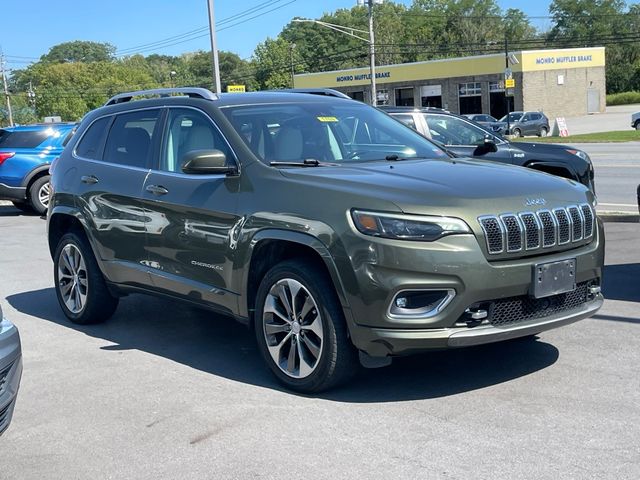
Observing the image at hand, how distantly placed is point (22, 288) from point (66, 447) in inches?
199

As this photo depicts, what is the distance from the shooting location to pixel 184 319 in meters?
7.41

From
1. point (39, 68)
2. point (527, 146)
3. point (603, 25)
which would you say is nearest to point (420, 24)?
point (603, 25)

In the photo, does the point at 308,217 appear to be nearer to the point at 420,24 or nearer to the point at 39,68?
the point at 420,24

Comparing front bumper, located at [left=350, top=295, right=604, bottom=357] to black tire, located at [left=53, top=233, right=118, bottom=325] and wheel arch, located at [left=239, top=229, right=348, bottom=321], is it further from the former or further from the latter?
black tire, located at [left=53, top=233, right=118, bottom=325]

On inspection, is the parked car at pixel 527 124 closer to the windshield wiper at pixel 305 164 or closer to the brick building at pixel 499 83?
the brick building at pixel 499 83

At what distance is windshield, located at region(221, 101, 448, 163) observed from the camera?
5707mm

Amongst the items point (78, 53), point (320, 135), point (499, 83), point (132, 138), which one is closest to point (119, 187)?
point (132, 138)

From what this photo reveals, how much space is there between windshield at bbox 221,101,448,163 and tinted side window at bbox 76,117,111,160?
1.77 metres

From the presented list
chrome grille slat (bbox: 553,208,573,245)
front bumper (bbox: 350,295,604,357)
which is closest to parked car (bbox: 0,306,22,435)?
front bumper (bbox: 350,295,604,357)

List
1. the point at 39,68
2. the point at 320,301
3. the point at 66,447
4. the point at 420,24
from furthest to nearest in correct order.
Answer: the point at 39,68
the point at 420,24
the point at 320,301
the point at 66,447

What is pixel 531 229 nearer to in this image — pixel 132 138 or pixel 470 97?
pixel 132 138

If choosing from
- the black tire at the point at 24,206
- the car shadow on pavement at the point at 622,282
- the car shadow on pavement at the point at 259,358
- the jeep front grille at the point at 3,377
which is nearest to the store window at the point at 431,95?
the black tire at the point at 24,206

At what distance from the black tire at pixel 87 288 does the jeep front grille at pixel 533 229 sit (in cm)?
366

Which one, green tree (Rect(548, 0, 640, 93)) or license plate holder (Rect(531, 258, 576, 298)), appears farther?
green tree (Rect(548, 0, 640, 93))
